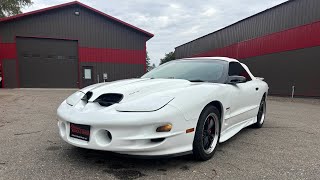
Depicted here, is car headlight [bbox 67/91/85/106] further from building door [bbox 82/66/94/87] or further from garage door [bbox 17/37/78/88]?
building door [bbox 82/66/94/87]

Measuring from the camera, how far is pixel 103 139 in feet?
9.11

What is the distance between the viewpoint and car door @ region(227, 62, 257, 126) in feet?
12.9

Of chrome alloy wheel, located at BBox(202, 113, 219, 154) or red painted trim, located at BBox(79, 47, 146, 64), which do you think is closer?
chrome alloy wheel, located at BBox(202, 113, 219, 154)

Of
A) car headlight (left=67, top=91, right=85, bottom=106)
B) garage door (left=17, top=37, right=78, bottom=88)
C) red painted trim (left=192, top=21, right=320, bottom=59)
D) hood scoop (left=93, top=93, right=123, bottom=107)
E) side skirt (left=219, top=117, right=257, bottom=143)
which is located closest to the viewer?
hood scoop (left=93, top=93, right=123, bottom=107)

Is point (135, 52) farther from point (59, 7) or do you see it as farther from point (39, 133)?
point (39, 133)

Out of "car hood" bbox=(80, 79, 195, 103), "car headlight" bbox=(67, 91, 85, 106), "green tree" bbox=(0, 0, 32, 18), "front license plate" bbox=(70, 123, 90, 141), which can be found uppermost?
"green tree" bbox=(0, 0, 32, 18)

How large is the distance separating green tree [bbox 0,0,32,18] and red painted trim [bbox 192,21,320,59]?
22.2m

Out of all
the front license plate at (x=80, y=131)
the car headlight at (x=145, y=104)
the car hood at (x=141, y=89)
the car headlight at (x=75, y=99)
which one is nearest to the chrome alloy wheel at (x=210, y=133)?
the car hood at (x=141, y=89)

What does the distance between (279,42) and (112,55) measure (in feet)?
43.6

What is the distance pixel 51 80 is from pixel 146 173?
67.9 ft

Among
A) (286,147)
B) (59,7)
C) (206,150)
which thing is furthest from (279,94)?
(59,7)

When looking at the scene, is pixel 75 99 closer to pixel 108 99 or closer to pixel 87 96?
pixel 87 96

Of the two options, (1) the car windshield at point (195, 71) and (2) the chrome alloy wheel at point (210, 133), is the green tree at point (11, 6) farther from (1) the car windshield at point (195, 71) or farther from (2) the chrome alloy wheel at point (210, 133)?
(2) the chrome alloy wheel at point (210, 133)

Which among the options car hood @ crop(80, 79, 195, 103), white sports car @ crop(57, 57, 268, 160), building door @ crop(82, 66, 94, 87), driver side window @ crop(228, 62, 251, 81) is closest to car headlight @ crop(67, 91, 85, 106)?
white sports car @ crop(57, 57, 268, 160)
